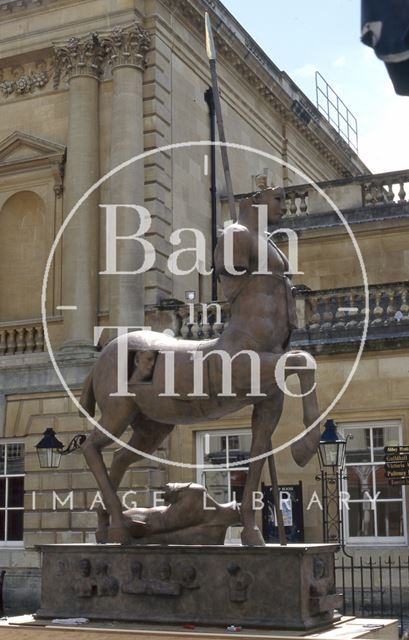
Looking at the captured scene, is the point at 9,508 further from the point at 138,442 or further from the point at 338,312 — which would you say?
the point at 138,442

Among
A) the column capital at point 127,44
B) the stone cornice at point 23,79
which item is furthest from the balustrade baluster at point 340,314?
the stone cornice at point 23,79

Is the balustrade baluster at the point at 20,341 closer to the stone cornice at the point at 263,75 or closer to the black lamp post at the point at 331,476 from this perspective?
the black lamp post at the point at 331,476

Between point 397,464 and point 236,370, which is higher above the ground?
point 236,370

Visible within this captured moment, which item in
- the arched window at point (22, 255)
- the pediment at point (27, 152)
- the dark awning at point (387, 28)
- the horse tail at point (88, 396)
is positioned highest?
the pediment at point (27, 152)

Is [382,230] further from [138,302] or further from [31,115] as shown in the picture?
[31,115]

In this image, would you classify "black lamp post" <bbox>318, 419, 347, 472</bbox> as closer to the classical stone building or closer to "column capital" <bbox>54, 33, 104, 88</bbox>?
the classical stone building

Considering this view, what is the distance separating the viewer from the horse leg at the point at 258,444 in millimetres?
8641

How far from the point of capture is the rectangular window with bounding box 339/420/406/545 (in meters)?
18.8

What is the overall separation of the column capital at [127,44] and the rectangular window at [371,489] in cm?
948

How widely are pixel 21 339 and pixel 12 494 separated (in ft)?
11.4

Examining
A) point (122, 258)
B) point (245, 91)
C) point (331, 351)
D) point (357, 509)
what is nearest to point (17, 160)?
point (122, 258)

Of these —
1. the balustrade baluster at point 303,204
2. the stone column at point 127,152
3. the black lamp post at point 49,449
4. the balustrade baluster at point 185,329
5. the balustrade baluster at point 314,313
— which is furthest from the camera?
the balustrade baluster at point 303,204

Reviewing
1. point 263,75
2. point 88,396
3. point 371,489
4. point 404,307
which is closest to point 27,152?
point 263,75

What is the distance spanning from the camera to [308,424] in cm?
856
